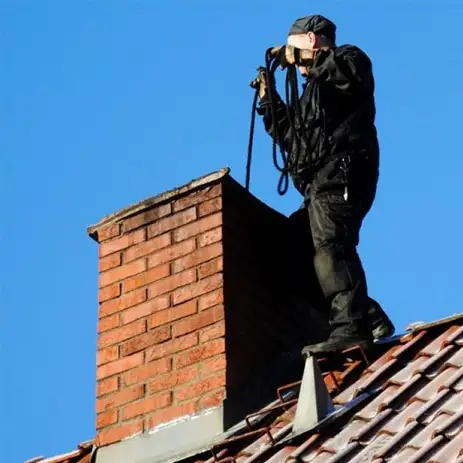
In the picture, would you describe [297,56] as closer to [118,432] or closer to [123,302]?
[123,302]

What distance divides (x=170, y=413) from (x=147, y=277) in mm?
899

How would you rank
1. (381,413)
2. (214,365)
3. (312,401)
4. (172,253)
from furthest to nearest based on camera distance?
(172,253) → (214,365) → (312,401) → (381,413)

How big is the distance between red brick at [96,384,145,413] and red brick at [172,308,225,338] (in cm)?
35

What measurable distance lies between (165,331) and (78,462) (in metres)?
0.87

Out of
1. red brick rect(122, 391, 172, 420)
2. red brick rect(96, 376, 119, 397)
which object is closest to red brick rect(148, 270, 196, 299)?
red brick rect(96, 376, 119, 397)

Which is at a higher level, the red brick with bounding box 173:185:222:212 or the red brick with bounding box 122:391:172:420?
the red brick with bounding box 173:185:222:212

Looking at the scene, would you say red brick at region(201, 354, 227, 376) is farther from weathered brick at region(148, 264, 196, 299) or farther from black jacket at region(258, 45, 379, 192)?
black jacket at region(258, 45, 379, 192)

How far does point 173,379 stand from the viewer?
887cm

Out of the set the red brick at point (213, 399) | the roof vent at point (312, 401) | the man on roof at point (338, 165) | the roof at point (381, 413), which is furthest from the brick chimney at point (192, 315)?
the roof vent at point (312, 401)

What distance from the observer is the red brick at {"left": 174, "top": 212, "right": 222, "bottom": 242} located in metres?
9.20

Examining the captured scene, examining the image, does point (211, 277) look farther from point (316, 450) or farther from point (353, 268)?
point (316, 450)

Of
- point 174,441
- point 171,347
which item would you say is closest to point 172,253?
point 171,347

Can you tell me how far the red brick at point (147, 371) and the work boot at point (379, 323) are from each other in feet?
3.86

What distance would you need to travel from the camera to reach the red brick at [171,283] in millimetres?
9133
